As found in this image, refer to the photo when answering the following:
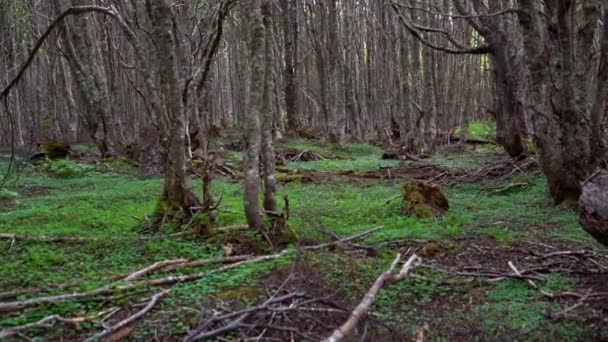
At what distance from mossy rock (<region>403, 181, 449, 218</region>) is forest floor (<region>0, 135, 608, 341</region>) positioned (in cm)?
20

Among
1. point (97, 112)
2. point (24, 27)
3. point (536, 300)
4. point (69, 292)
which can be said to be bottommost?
point (536, 300)

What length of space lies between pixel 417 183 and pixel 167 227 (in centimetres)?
346

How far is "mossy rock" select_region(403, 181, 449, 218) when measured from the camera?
7840 millimetres

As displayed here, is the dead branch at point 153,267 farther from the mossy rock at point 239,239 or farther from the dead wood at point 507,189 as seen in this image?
the dead wood at point 507,189

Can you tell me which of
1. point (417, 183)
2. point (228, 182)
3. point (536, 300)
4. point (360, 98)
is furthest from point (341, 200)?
point (360, 98)

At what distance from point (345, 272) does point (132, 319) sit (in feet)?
6.19

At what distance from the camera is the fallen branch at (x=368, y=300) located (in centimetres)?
360

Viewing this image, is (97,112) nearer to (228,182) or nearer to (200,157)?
(200,157)

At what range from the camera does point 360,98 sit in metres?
29.0

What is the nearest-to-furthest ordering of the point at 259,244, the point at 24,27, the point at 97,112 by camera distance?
1. the point at 259,244
2. the point at 97,112
3. the point at 24,27

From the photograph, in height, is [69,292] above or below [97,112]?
below

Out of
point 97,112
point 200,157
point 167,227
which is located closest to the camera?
point 167,227

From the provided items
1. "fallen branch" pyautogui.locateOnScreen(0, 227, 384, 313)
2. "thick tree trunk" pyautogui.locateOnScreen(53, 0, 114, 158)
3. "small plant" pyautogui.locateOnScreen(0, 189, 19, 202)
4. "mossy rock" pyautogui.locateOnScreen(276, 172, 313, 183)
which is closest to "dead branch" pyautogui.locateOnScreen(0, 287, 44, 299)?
"fallen branch" pyautogui.locateOnScreen(0, 227, 384, 313)

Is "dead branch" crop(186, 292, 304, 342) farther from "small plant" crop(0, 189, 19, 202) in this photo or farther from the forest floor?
"small plant" crop(0, 189, 19, 202)
